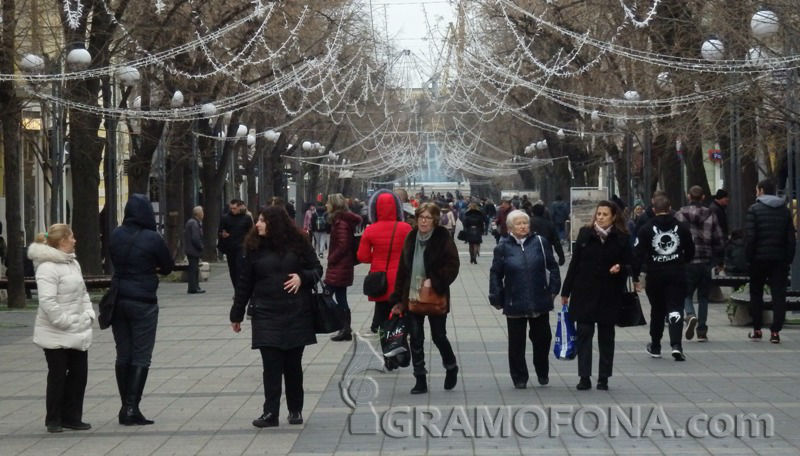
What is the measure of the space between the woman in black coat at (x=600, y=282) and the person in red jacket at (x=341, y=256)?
4.50 metres

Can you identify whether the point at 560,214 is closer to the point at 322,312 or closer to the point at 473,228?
the point at 473,228

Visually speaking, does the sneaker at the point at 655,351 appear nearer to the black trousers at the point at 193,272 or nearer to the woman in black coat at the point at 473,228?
the black trousers at the point at 193,272

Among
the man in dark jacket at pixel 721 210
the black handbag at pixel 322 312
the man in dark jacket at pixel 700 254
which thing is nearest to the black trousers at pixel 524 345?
the black handbag at pixel 322 312

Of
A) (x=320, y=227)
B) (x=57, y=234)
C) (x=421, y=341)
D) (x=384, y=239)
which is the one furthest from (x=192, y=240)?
(x=57, y=234)

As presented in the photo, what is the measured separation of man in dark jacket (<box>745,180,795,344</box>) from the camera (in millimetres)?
16531

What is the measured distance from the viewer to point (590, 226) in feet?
42.9

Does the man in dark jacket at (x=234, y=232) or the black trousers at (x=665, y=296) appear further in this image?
the man in dark jacket at (x=234, y=232)

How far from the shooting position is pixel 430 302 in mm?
12609

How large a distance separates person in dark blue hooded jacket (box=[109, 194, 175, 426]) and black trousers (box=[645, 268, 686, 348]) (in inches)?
229

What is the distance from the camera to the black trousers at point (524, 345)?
12594 mm

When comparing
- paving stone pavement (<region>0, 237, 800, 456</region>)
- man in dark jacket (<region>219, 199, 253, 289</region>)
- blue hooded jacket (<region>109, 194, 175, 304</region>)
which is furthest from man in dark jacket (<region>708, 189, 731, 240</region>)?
blue hooded jacket (<region>109, 194, 175, 304</region>)

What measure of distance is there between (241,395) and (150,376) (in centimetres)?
190

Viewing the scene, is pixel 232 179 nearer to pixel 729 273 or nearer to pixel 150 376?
pixel 729 273

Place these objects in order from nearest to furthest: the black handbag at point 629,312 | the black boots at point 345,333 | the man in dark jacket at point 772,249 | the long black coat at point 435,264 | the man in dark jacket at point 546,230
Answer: the long black coat at point 435,264 < the black handbag at point 629,312 < the man in dark jacket at point 772,249 < the black boots at point 345,333 < the man in dark jacket at point 546,230
